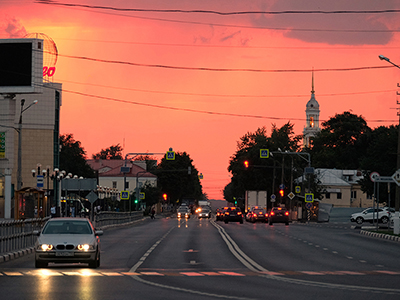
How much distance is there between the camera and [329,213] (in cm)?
8356

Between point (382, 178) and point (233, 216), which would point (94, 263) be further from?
point (233, 216)

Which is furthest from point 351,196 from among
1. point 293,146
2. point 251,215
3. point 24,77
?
point 24,77

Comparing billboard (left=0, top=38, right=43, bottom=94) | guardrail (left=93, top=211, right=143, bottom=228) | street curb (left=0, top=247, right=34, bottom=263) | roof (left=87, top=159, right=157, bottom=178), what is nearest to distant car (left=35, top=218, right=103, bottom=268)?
street curb (left=0, top=247, right=34, bottom=263)

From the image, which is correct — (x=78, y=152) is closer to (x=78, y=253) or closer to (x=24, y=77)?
(x=24, y=77)

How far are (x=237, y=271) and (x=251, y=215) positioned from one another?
54.8 m

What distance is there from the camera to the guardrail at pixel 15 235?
23533 mm

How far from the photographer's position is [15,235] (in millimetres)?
25312

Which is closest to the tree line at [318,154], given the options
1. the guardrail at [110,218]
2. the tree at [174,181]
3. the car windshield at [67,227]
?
the guardrail at [110,218]

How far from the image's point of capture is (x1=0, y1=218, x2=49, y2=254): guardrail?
77.2 ft

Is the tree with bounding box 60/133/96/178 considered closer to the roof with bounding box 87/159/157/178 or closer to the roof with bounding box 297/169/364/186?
the roof with bounding box 87/159/157/178

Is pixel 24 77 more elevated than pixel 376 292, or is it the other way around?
pixel 24 77

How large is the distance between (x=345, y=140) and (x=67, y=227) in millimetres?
124912

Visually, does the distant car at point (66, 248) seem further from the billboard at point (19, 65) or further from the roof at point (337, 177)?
the roof at point (337, 177)

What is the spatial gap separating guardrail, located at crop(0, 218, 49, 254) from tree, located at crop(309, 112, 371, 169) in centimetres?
11075
